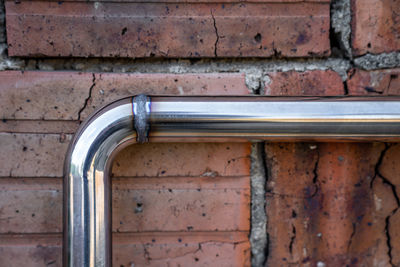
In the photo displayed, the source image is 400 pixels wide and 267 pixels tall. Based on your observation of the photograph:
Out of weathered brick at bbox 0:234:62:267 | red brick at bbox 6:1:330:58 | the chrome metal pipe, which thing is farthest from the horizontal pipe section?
weathered brick at bbox 0:234:62:267

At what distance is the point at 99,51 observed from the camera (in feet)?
1.52

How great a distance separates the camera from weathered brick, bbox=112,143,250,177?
1.56 ft

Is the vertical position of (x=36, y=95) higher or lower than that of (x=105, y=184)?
higher

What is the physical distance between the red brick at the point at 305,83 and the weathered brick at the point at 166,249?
24 cm

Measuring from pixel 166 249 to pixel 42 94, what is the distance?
0.31 meters

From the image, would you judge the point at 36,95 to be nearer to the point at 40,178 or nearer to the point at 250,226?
the point at 40,178

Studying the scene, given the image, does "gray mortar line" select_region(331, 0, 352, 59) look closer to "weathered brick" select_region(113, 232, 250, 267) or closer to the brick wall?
the brick wall

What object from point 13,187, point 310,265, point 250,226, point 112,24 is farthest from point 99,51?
point 310,265

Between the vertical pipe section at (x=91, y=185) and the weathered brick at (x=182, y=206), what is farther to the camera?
the weathered brick at (x=182, y=206)

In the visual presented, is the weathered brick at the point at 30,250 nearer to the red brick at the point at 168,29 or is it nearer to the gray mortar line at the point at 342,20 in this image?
the red brick at the point at 168,29

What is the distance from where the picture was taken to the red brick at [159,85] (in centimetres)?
47

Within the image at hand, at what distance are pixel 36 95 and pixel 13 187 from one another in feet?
0.48

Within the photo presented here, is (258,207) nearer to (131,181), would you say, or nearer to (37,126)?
(131,181)

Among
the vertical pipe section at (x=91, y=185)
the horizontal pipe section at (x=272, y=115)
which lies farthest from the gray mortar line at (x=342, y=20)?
the vertical pipe section at (x=91, y=185)
